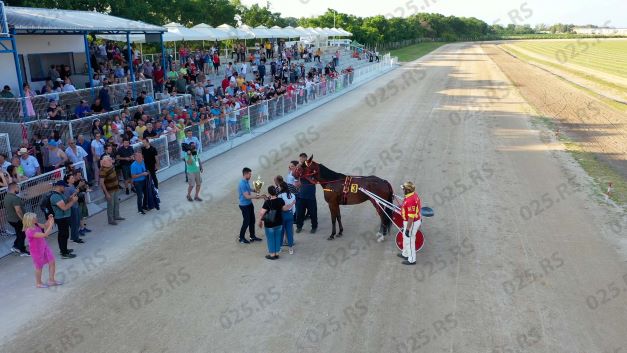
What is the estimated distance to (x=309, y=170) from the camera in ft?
31.8

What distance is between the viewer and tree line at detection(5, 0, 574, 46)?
31.3 metres

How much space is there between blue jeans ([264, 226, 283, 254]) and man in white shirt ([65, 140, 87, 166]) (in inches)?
226

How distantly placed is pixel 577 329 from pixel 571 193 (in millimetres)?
6751

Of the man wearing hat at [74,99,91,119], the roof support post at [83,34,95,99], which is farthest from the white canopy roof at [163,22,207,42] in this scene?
the man wearing hat at [74,99,91,119]

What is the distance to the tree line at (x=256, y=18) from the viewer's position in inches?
1232

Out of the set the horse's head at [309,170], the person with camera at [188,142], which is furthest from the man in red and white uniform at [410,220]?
the person with camera at [188,142]

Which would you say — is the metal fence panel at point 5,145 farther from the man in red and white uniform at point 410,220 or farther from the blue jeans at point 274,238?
the man in red and white uniform at point 410,220

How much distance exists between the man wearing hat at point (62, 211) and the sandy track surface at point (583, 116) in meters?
14.7

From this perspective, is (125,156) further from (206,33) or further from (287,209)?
(206,33)

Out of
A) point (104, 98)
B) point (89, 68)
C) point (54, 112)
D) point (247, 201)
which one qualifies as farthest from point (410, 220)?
point (89, 68)

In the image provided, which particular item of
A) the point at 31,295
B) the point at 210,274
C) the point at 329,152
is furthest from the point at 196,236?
the point at 329,152

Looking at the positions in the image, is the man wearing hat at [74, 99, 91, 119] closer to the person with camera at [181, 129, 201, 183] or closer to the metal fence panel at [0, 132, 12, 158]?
the metal fence panel at [0, 132, 12, 158]

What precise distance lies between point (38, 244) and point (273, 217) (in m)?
3.80

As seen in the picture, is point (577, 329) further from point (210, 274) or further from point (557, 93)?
point (557, 93)
